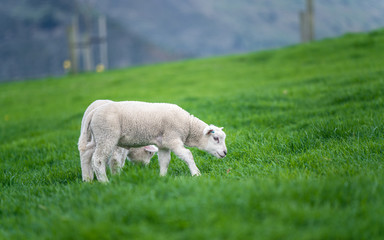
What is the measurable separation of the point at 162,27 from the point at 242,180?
85.0 feet

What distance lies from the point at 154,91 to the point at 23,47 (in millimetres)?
19311

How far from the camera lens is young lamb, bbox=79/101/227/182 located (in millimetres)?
3309

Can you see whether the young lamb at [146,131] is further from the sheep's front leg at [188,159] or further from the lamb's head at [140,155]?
the lamb's head at [140,155]

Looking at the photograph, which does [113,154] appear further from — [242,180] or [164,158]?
[242,180]

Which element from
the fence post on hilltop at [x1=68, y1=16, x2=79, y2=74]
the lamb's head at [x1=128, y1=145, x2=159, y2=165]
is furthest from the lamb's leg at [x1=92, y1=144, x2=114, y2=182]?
the fence post on hilltop at [x1=68, y1=16, x2=79, y2=74]

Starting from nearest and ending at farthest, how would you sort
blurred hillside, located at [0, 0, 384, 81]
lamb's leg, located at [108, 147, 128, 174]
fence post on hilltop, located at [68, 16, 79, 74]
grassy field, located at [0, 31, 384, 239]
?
grassy field, located at [0, 31, 384, 239] → lamb's leg, located at [108, 147, 128, 174] → fence post on hilltop, located at [68, 16, 79, 74] → blurred hillside, located at [0, 0, 384, 81]

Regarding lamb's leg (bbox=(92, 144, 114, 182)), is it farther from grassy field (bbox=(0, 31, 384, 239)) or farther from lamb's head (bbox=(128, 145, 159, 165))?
lamb's head (bbox=(128, 145, 159, 165))

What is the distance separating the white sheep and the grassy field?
0.50 ft

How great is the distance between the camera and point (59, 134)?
21.1 ft

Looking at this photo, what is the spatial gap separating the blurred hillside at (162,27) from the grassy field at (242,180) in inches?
694

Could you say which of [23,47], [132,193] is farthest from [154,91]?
[23,47]

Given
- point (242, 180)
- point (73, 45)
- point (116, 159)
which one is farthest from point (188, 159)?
point (73, 45)

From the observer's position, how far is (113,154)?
3.94m

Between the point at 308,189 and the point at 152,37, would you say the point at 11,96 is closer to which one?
the point at 152,37
